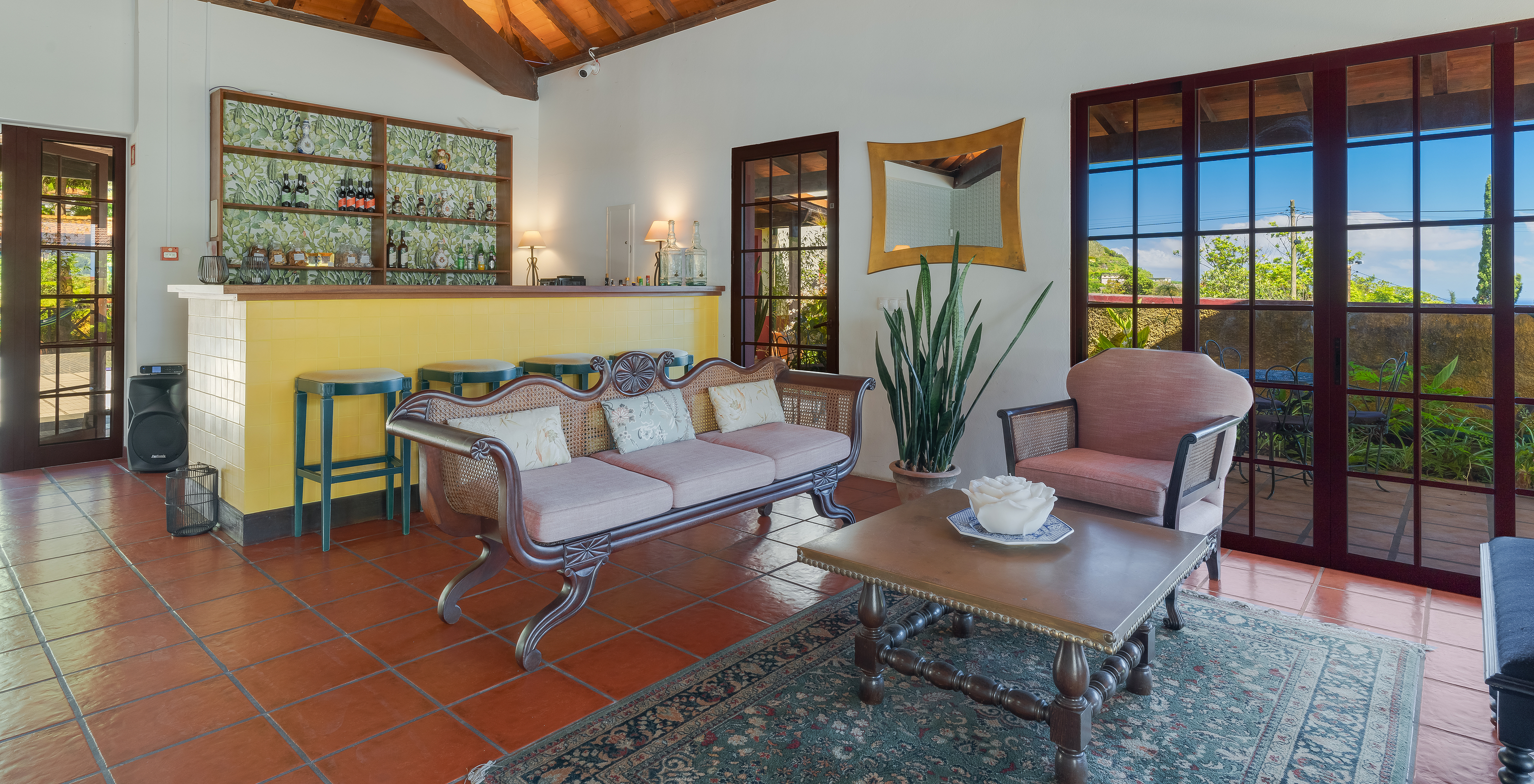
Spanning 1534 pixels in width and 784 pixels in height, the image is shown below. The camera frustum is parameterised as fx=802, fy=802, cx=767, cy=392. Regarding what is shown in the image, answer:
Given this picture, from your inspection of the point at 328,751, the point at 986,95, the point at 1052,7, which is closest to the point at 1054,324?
the point at 986,95

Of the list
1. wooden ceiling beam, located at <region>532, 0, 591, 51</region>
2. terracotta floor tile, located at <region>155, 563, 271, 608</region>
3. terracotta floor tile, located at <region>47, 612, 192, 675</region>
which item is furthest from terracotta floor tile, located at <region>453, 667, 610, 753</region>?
wooden ceiling beam, located at <region>532, 0, 591, 51</region>

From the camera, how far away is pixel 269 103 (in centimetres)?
649

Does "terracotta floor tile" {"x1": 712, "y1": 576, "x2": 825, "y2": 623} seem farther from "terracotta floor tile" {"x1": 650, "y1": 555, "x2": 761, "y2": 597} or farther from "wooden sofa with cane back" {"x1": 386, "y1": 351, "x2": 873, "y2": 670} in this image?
"wooden sofa with cane back" {"x1": 386, "y1": 351, "x2": 873, "y2": 670}

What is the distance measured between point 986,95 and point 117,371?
6626 mm

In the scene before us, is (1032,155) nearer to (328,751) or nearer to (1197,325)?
(1197,325)

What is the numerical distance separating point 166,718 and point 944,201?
177 inches

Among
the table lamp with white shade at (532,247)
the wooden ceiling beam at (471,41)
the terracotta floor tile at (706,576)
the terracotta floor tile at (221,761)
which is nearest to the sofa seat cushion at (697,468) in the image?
the terracotta floor tile at (706,576)

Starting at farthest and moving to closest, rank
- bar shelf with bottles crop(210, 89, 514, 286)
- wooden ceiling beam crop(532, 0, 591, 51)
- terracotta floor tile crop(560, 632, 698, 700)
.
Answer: wooden ceiling beam crop(532, 0, 591, 51), bar shelf with bottles crop(210, 89, 514, 286), terracotta floor tile crop(560, 632, 698, 700)

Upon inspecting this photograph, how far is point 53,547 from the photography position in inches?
153

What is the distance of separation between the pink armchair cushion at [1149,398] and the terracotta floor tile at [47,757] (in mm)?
3429

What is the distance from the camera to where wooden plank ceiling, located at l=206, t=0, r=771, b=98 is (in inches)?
248

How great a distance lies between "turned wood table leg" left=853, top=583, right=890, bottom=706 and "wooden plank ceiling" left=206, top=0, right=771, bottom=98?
193 inches

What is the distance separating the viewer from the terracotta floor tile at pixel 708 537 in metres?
3.98

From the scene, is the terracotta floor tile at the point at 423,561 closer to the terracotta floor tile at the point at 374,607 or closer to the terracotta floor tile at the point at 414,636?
the terracotta floor tile at the point at 374,607
